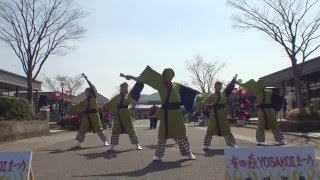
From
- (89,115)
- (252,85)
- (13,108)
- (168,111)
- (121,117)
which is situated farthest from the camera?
(13,108)

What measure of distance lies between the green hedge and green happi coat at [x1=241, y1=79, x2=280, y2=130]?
12.0m

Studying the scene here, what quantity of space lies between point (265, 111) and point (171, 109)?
16.2ft

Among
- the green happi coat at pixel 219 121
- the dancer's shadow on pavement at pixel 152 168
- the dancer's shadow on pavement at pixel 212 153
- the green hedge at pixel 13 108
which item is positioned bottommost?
the dancer's shadow on pavement at pixel 152 168

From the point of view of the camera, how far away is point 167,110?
11.1m

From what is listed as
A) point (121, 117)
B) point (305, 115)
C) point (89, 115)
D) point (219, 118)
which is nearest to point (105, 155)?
Result: point (121, 117)

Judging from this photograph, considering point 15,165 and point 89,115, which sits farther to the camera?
point 89,115

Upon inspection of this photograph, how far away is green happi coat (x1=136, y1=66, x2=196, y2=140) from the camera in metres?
11.0

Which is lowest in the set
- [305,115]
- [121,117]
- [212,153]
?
Answer: [212,153]

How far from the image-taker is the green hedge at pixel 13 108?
73.2 ft

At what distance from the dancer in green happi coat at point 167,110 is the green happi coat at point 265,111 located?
4.37 m

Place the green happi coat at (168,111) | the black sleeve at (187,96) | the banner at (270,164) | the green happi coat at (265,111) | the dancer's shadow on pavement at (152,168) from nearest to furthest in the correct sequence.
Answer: the banner at (270,164)
the dancer's shadow on pavement at (152,168)
the green happi coat at (168,111)
the black sleeve at (187,96)
the green happi coat at (265,111)

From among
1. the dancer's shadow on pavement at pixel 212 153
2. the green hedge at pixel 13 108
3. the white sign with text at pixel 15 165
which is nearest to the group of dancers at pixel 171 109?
the dancer's shadow on pavement at pixel 212 153

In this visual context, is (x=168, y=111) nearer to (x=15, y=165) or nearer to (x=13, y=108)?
(x=15, y=165)

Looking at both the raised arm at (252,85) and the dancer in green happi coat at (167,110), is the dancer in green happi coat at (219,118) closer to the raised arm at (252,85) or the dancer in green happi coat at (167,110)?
the raised arm at (252,85)
